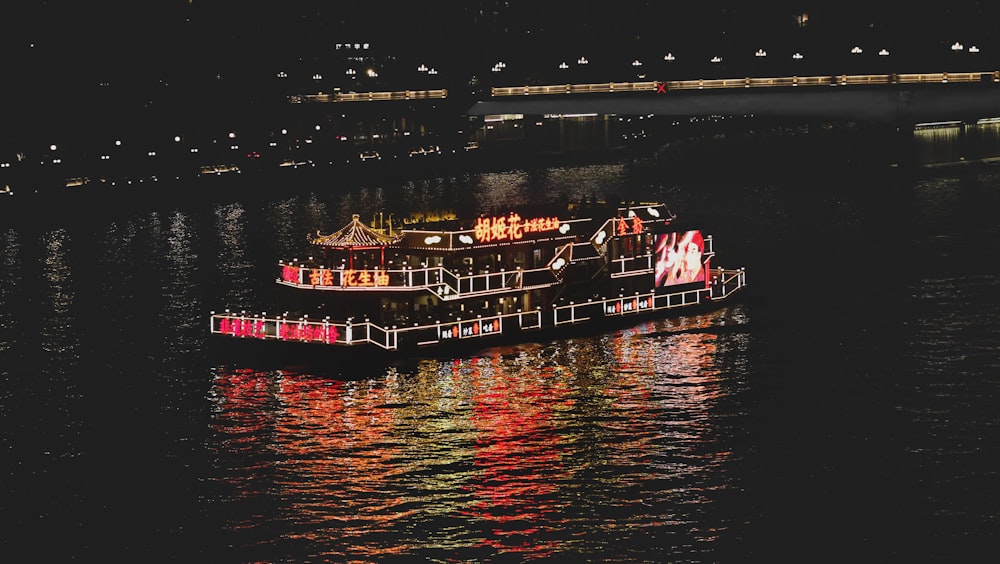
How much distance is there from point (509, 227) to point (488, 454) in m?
17.6

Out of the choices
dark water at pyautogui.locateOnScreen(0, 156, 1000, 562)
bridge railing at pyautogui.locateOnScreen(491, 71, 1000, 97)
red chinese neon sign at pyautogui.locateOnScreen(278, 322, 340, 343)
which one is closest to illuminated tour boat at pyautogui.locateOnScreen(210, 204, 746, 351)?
red chinese neon sign at pyautogui.locateOnScreen(278, 322, 340, 343)

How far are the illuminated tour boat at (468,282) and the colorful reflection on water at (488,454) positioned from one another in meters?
1.79

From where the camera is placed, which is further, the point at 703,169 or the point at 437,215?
the point at 703,169

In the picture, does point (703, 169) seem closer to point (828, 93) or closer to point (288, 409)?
point (828, 93)

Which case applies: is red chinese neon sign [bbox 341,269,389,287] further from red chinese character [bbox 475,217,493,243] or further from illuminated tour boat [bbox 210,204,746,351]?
red chinese character [bbox 475,217,493,243]

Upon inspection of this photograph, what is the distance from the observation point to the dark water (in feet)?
164

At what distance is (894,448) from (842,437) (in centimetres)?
207

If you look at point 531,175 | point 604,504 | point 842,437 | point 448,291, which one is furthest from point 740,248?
point 531,175

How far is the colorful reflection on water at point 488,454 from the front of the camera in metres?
50.1

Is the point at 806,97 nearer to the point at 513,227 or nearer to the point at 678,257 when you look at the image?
the point at 678,257

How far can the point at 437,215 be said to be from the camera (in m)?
74.9

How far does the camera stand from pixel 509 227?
241 feet

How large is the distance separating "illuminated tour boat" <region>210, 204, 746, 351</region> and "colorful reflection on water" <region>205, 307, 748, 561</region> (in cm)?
179

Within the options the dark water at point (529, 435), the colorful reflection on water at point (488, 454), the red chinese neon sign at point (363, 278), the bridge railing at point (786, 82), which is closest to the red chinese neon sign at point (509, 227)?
the colorful reflection on water at point (488, 454)
